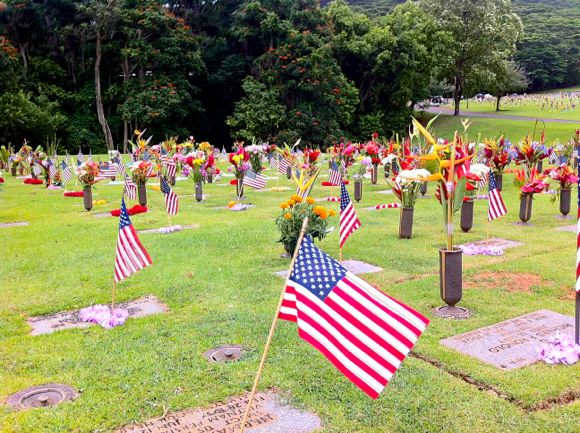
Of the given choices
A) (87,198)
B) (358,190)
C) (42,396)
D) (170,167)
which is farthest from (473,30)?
(42,396)

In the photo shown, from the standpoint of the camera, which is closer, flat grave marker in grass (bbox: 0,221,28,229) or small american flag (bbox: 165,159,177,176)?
flat grave marker in grass (bbox: 0,221,28,229)

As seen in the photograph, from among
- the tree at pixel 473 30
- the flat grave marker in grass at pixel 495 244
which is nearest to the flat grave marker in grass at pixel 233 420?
the flat grave marker in grass at pixel 495 244

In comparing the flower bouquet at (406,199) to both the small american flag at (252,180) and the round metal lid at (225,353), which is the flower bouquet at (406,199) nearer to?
the small american flag at (252,180)

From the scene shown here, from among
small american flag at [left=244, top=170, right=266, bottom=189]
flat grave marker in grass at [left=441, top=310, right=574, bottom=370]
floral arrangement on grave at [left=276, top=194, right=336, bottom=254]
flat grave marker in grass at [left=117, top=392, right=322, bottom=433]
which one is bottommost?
flat grave marker in grass at [left=117, top=392, right=322, bottom=433]

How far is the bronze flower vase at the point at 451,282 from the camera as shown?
5.99 m

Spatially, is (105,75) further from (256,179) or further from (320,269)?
(320,269)

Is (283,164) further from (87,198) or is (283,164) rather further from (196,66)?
(196,66)

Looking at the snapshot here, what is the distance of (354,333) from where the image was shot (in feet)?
10.5

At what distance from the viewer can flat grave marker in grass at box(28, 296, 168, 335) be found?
20.0ft

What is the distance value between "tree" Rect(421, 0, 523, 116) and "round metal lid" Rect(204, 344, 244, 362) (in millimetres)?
42314

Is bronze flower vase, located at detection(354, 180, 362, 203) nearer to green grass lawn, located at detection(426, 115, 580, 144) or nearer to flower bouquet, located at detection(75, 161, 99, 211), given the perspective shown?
flower bouquet, located at detection(75, 161, 99, 211)

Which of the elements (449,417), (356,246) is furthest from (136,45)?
(449,417)

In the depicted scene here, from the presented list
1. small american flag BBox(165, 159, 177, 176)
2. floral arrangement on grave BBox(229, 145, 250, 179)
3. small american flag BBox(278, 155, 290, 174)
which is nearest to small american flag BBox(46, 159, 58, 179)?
small american flag BBox(165, 159, 177, 176)

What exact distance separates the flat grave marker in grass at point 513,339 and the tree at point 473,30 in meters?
41.0
